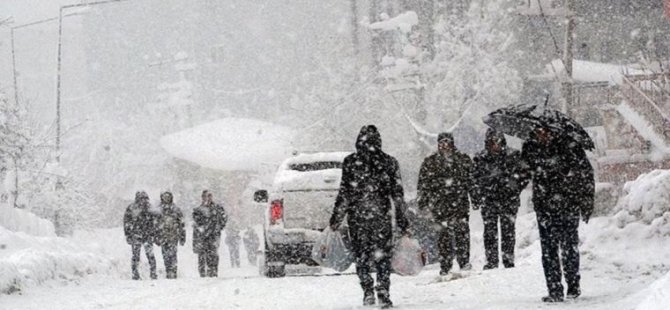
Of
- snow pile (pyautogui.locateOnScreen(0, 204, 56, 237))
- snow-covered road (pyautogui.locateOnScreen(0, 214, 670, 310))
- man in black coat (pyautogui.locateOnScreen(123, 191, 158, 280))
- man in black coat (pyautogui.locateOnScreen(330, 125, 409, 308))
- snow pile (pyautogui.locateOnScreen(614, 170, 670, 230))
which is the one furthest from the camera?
snow pile (pyautogui.locateOnScreen(0, 204, 56, 237))

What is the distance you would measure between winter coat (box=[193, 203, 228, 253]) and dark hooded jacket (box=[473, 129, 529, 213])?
5.84 m

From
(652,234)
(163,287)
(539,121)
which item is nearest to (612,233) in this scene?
(652,234)

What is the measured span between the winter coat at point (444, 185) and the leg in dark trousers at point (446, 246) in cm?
16

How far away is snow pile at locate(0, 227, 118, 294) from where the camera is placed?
499 inches

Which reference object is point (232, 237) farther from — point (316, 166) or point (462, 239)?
point (462, 239)


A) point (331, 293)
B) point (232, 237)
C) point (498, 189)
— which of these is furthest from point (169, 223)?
point (232, 237)

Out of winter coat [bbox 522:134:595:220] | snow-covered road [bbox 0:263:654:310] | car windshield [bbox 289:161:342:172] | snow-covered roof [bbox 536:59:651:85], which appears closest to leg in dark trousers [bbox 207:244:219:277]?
snow-covered road [bbox 0:263:654:310]

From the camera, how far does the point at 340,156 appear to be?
14.0 meters

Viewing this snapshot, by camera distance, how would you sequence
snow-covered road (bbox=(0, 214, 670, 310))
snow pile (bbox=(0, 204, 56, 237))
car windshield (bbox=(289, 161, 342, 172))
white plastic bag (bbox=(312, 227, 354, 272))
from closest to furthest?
white plastic bag (bbox=(312, 227, 354, 272)) → snow-covered road (bbox=(0, 214, 670, 310)) → car windshield (bbox=(289, 161, 342, 172)) → snow pile (bbox=(0, 204, 56, 237))

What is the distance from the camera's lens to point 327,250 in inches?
362

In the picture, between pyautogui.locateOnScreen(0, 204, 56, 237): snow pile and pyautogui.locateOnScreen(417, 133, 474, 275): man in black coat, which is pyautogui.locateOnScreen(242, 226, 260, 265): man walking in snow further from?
pyautogui.locateOnScreen(417, 133, 474, 275): man in black coat

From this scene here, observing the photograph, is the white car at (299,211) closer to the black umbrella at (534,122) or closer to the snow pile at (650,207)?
the black umbrella at (534,122)

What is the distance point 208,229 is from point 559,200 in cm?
896

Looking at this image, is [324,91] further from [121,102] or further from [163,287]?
[163,287]
